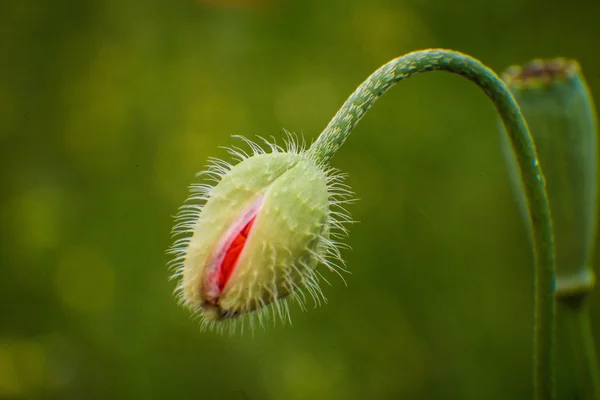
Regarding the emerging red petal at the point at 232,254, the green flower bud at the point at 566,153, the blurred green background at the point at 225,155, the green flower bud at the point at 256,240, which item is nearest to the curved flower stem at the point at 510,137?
the green flower bud at the point at 256,240

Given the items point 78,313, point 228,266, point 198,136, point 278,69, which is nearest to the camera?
point 228,266

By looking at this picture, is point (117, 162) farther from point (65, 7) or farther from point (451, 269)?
point (451, 269)

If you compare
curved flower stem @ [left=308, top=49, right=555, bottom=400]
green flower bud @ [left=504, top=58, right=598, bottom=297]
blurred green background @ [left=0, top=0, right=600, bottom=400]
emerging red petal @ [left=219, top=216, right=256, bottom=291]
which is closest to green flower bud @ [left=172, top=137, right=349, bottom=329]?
emerging red petal @ [left=219, top=216, right=256, bottom=291]

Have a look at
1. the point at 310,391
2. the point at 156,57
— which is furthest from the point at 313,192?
the point at 156,57

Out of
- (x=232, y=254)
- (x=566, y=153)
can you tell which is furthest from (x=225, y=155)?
(x=232, y=254)

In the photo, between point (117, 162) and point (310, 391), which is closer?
point (310, 391)

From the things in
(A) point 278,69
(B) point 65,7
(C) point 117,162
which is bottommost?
(C) point 117,162

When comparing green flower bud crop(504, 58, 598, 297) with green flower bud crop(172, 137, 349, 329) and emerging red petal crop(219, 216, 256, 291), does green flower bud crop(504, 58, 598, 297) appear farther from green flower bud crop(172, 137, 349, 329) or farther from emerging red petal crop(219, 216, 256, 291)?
emerging red petal crop(219, 216, 256, 291)
